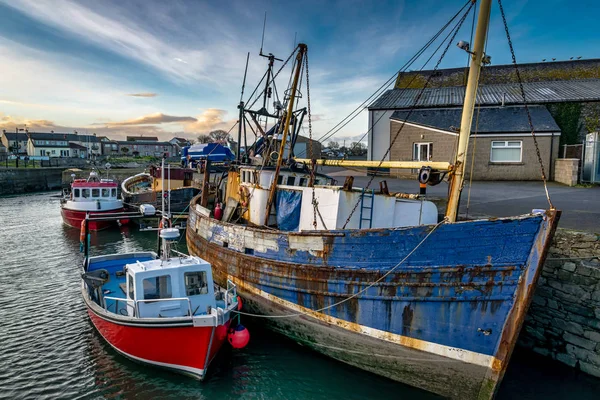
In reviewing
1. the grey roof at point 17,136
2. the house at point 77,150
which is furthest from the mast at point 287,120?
the grey roof at point 17,136

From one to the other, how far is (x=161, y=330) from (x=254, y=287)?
2.96 m

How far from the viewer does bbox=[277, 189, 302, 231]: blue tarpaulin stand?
10383 mm

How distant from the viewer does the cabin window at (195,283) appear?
9055 mm

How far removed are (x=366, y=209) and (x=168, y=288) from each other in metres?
5.30

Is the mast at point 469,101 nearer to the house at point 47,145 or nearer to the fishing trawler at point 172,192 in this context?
the fishing trawler at point 172,192

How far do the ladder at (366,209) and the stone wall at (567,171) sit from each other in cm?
1466

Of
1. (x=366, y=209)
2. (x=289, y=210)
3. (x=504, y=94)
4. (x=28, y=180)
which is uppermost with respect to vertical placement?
(x=504, y=94)

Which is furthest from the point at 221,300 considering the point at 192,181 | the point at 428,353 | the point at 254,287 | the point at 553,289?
the point at 192,181

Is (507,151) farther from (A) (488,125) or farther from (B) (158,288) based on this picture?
(B) (158,288)

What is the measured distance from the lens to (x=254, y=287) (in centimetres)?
1037

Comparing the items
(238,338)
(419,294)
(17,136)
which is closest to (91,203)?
(238,338)

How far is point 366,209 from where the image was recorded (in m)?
9.18

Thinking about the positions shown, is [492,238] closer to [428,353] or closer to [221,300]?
[428,353]

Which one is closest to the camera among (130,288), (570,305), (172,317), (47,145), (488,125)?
(172,317)
